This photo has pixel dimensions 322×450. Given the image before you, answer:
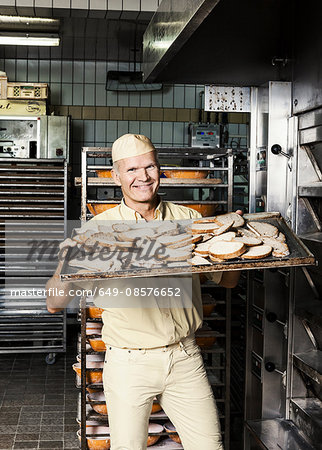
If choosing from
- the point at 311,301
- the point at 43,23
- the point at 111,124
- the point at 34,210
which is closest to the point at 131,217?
the point at 311,301

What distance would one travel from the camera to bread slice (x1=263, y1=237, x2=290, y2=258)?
5.58 feet

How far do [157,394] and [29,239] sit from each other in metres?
3.02

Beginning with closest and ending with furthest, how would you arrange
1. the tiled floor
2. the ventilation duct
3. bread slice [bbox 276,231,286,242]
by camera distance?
bread slice [bbox 276,231,286,242]
the tiled floor
the ventilation duct

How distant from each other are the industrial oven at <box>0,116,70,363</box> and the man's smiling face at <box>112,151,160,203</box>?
2.69m

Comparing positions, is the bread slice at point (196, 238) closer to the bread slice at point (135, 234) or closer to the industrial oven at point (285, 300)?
the bread slice at point (135, 234)

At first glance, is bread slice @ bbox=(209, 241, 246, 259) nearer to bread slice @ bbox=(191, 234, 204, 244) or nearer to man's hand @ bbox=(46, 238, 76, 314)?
bread slice @ bbox=(191, 234, 204, 244)

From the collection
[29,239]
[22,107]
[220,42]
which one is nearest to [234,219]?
[220,42]

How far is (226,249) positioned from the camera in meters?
1.69

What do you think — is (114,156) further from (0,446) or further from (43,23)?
(43,23)

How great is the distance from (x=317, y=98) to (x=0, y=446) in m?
2.74

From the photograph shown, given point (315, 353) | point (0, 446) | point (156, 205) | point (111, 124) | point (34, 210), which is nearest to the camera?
point (156, 205)

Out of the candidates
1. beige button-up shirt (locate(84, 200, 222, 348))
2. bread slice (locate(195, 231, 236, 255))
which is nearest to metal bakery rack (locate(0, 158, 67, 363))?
beige button-up shirt (locate(84, 200, 222, 348))

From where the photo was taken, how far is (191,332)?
2057 mm

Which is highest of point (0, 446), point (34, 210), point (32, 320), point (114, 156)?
point (114, 156)
